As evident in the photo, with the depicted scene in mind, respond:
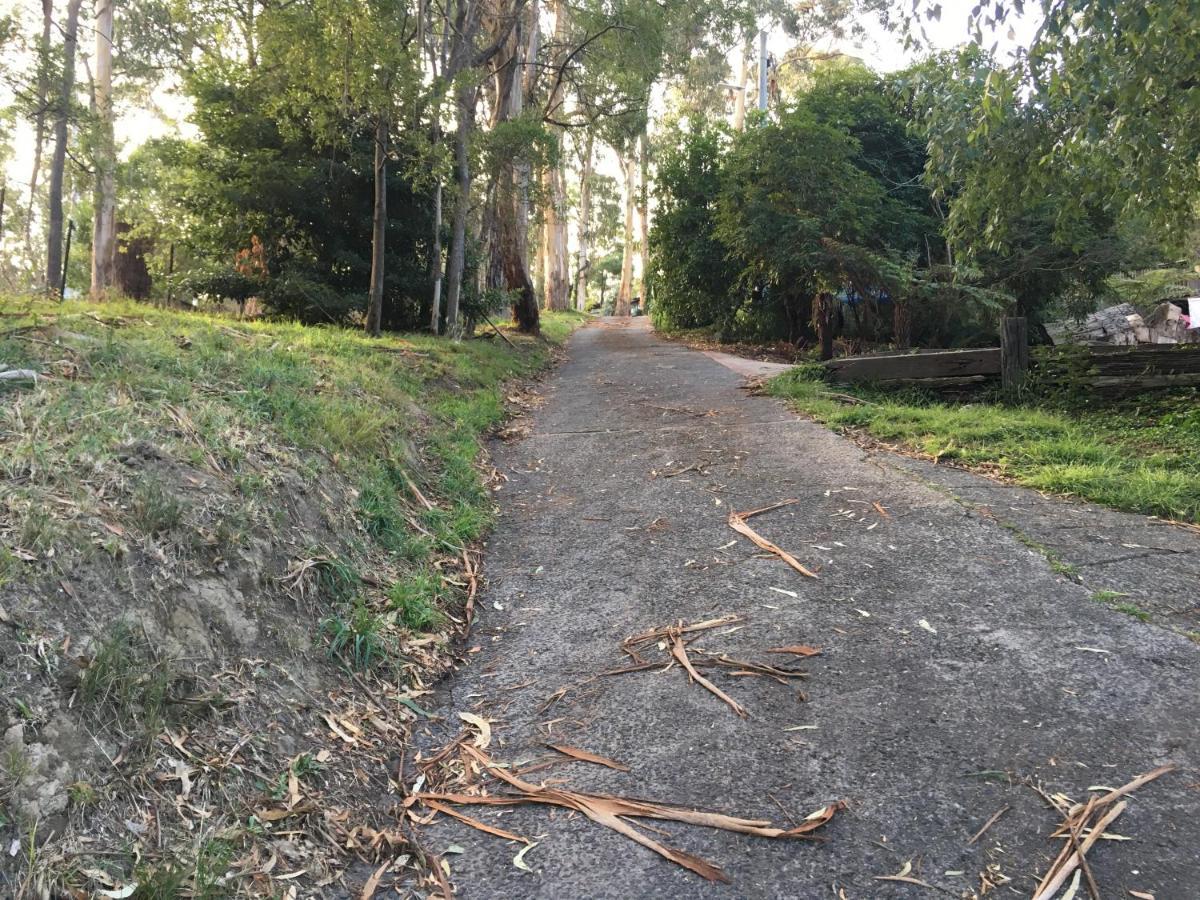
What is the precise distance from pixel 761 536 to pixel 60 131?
1385 cm

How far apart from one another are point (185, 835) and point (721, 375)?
10.3 meters

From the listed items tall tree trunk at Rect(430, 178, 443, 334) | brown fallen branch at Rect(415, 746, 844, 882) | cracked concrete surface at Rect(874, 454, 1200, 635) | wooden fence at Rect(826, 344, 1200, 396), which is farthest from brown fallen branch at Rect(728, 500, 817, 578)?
tall tree trunk at Rect(430, 178, 443, 334)

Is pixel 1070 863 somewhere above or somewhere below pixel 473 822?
above

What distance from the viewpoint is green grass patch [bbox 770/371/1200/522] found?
211 inches

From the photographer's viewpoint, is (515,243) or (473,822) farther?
(515,243)

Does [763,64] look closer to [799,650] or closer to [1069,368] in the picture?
[1069,368]

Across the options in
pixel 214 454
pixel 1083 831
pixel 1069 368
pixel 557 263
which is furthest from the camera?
pixel 557 263

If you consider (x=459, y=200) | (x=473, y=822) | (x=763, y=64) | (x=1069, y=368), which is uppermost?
(x=763, y=64)

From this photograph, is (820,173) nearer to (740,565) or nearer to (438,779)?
(740,565)

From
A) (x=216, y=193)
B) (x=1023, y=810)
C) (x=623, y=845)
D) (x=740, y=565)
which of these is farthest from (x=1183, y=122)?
(x=216, y=193)

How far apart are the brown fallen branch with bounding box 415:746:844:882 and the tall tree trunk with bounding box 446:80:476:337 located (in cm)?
1054

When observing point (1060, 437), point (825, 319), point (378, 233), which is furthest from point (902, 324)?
point (378, 233)

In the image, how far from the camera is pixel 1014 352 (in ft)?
28.4

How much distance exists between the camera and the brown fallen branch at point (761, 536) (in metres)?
4.29
